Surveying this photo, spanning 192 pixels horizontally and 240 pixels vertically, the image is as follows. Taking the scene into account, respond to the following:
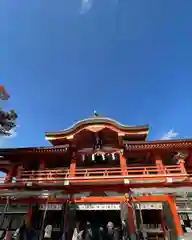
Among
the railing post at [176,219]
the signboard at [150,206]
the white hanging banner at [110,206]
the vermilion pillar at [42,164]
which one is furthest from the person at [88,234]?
the vermilion pillar at [42,164]

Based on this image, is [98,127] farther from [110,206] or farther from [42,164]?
[110,206]

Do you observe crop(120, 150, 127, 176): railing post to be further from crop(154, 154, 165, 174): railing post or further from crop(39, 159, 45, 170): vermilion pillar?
crop(39, 159, 45, 170): vermilion pillar

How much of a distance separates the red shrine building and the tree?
1.74 m

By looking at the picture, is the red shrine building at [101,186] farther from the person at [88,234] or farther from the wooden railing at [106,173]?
the person at [88,234]

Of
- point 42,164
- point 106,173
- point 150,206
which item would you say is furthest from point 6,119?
point 150,206

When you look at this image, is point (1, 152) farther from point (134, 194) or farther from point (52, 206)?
point (134, 194)

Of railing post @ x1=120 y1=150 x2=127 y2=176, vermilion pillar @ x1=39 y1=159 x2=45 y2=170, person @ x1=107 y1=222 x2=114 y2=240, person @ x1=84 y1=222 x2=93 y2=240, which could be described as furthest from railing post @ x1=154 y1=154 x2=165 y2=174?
vermilion pillar @ x1=39 y1=159 x2=45 y2=170

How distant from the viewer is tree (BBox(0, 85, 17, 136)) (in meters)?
13.3

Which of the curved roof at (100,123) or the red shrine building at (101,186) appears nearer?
the red shrine building at (101,186)

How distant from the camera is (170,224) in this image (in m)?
10.3

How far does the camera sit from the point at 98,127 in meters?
14.5

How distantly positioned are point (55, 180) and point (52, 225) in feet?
8.90

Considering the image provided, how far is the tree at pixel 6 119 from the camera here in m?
13.3

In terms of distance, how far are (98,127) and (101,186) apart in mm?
4698
